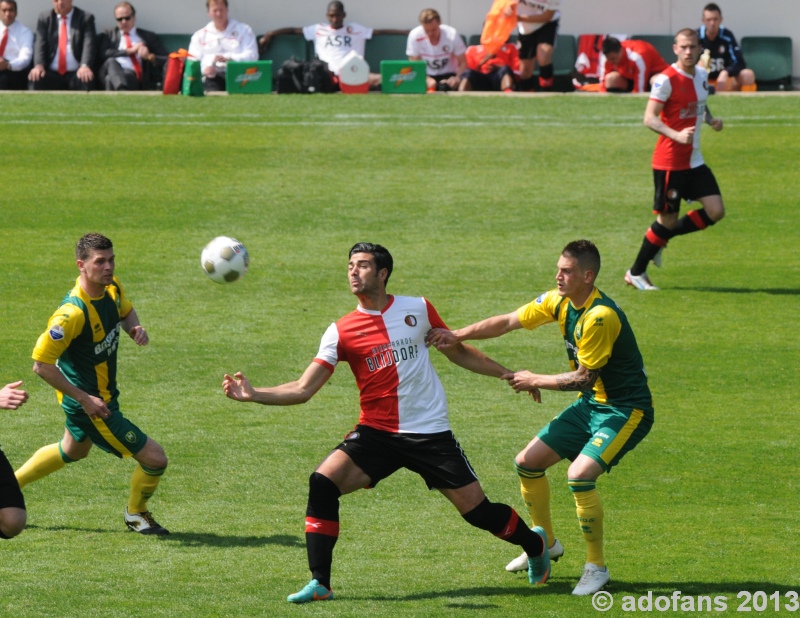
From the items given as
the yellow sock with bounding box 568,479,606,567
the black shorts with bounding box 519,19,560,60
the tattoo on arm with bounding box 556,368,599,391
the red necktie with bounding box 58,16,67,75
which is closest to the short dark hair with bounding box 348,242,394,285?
the tattoo on arm with bounding box 556,368,599,391

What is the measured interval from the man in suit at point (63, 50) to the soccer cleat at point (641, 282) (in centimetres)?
1192

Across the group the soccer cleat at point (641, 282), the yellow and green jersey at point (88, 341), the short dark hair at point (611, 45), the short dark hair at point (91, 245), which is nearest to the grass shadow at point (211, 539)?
the yellow and green jersey at point (88, 341)

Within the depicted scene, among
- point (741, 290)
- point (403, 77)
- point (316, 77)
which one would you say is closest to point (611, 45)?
point (403, 77)

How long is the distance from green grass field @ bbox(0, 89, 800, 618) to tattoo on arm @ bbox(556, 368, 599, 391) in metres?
1.25

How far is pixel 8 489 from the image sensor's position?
7.07 meters

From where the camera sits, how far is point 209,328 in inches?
508

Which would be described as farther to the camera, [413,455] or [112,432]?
[112,432]

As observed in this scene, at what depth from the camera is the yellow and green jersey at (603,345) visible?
7.18 metres

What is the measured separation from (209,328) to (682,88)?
5.93 meters

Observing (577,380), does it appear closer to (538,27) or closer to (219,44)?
(538,27)

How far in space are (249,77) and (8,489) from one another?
1590 centimetres

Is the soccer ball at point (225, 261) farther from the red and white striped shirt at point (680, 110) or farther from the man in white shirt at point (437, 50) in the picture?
the man in white shirt at point (437, 50)

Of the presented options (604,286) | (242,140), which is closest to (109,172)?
(242,140)

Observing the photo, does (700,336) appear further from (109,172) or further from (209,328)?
(109,172)
